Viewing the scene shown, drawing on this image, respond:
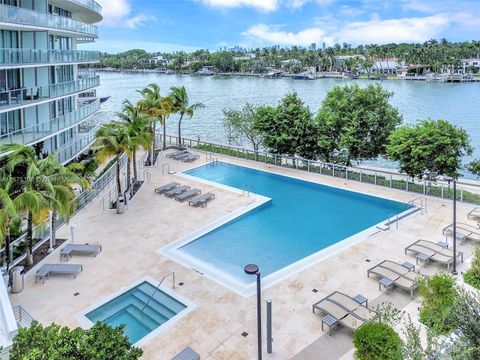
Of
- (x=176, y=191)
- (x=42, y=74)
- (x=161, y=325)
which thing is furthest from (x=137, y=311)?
(x=42, y=74)

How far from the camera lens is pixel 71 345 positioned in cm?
760

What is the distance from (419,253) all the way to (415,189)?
29.4ft

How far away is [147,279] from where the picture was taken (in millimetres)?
15312

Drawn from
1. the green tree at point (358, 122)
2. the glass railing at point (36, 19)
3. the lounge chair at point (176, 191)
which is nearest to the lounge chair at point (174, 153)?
the lounge chair at point (176, 191)

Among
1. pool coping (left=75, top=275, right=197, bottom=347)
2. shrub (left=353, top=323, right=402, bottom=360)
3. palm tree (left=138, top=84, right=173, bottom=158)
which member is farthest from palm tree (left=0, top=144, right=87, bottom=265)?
palm tree (left=138, top=84, right=173, bottom=158)

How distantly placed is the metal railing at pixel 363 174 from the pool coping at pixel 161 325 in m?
16.0

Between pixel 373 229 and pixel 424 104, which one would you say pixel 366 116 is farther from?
pixel 424 104

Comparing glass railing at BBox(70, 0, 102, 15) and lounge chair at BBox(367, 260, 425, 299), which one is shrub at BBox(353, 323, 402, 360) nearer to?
lounge chair at BBox(367, 260, 425, 299)

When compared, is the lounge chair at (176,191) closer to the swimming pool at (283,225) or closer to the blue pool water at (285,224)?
the swimming pool at (283,225)

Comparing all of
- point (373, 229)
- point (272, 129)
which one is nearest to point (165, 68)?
point (272, 129)

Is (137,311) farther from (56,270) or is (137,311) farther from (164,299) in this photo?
(56,270)

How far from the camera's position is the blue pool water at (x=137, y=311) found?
13.0 m

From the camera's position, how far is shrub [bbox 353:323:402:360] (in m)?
9.67

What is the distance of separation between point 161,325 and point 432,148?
17.6 meters
